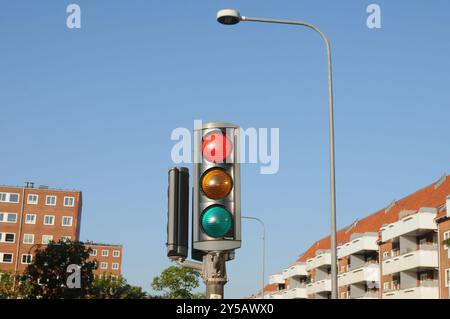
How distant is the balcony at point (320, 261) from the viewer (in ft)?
304

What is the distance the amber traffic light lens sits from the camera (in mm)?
4680

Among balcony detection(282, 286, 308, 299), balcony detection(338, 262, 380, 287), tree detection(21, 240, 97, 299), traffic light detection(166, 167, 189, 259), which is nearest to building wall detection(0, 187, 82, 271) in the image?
balcony detection(282, 286, 308, 299)

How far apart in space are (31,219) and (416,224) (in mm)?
94633

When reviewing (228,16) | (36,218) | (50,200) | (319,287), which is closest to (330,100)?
(228,16)

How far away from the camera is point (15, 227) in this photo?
5531 inches

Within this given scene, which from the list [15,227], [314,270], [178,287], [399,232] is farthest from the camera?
[15,227]

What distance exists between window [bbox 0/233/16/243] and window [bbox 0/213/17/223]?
8.43ft

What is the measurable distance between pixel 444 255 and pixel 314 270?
131 ft

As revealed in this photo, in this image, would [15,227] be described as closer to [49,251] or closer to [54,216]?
[54,216]

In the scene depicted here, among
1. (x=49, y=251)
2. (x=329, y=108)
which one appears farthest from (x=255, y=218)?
(x=329, y=108)

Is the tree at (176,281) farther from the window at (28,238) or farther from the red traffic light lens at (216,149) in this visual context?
the red traffic light lens at (216,149)

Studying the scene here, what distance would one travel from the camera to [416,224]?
63.9m

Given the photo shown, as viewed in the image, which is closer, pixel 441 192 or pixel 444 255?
pixel 444 255

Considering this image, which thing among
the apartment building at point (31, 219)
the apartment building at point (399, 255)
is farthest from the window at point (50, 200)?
the apartment building at point (399, 255)
